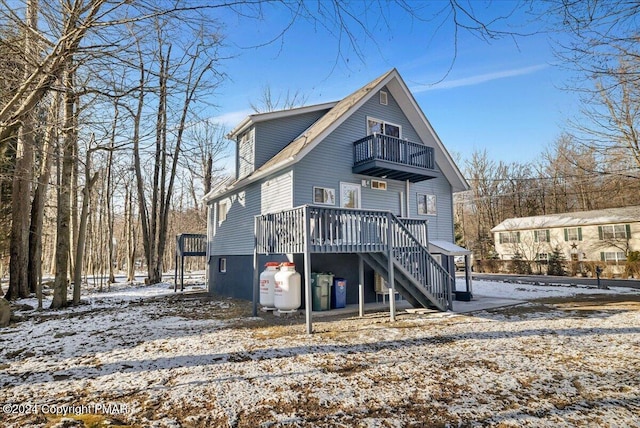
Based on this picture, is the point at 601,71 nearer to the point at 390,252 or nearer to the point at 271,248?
the point at 390,252

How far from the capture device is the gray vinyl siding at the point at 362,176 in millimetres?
11000

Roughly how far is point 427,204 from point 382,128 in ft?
12.3

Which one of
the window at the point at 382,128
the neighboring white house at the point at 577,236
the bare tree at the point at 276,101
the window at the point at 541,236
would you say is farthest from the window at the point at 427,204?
the window at the point at 541,236

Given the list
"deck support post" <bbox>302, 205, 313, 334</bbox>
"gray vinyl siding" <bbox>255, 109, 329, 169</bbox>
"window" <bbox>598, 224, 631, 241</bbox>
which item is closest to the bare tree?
"gray vinyl siding" <bbox>255, 109, 329, 169</bbox>

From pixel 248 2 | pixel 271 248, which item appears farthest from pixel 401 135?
pixel 248 2

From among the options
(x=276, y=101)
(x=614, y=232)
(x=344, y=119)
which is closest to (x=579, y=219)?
(x=614, y=232)

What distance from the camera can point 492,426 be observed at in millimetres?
3234

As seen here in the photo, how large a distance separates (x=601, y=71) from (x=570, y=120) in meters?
7.28

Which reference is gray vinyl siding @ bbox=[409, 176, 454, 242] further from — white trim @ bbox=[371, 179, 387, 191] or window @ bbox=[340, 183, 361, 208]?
window @ bbox=[340, 183, 361, 208]

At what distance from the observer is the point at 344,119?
11.7 metres

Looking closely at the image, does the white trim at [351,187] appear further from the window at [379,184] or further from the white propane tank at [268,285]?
the white propane tank at [268,285]

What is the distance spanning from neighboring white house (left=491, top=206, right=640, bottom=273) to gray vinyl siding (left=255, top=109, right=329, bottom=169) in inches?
857

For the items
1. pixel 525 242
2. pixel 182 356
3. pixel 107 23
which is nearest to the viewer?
pixel 107 23

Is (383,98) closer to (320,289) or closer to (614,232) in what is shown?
(320,289)
